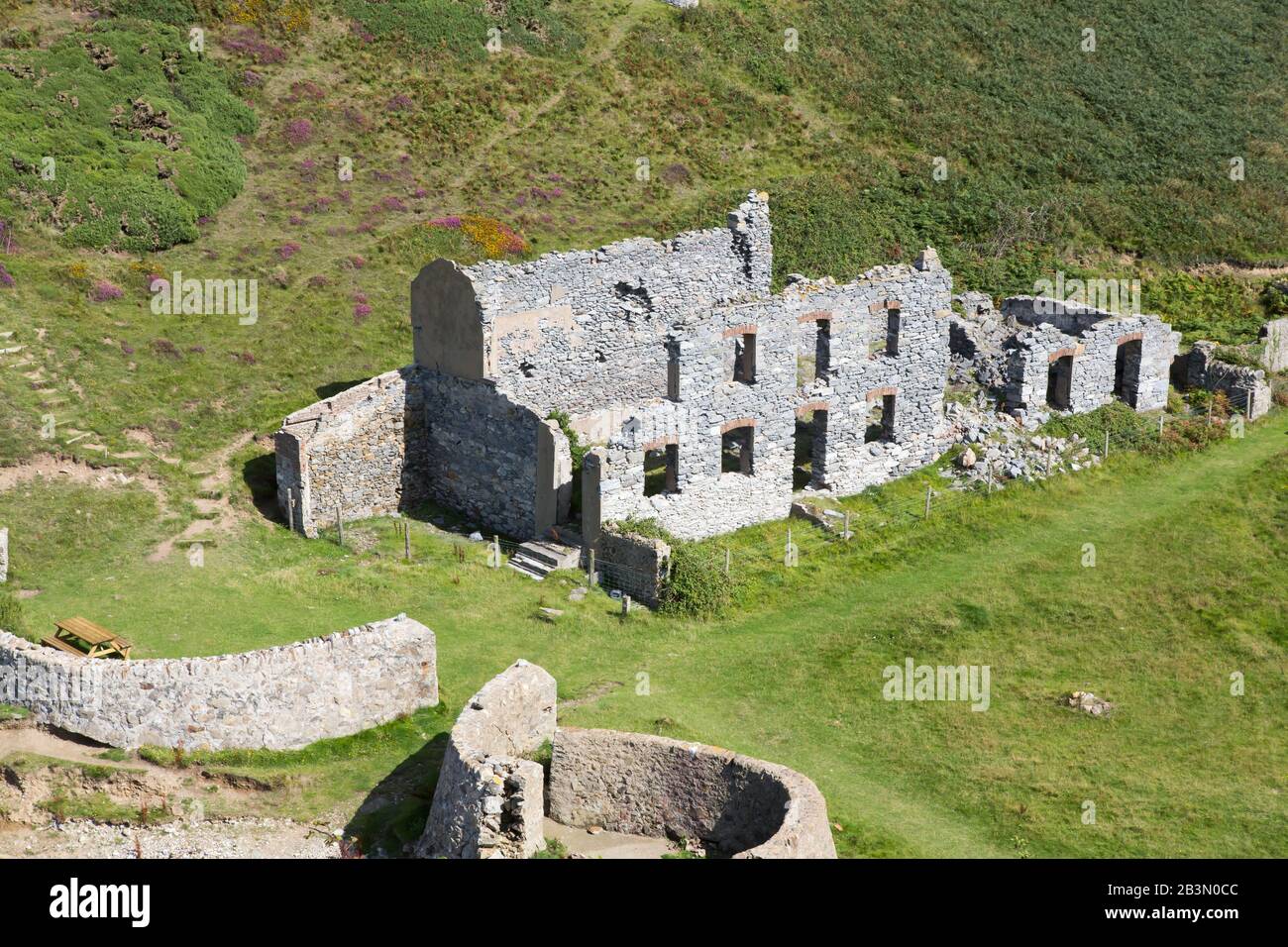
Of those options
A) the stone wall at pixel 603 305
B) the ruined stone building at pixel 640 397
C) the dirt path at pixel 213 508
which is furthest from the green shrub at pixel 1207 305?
the dirt path at pixel 213 508

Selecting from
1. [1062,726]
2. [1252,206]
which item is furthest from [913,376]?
[1252,206]

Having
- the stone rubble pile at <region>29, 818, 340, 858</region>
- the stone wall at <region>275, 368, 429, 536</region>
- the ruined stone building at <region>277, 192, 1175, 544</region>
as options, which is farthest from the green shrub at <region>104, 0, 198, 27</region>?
the stone rubble pile at <region>29, 818, 340, 858</region>

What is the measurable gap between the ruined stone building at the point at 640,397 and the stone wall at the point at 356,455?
5 centimetres

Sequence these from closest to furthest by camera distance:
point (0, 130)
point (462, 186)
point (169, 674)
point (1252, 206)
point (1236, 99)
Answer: point (169, 674)
point (0, 130)
point (462, 186)
point (1252, 206)
point (1236, 99)

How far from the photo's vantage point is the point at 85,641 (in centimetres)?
3017

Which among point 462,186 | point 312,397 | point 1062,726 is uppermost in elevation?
point 462,186

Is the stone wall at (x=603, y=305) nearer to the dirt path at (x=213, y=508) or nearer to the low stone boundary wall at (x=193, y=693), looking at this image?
the dirt path at (x=213, y=508)

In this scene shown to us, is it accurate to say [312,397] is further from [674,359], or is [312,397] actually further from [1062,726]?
[1062,726]

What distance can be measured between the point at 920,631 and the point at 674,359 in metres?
8.08

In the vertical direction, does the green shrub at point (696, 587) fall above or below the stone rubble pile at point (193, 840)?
above

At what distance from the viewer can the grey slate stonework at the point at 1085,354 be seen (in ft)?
136

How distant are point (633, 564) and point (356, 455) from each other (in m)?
7.79

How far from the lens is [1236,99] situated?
67750mm

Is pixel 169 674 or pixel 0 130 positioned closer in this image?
pixel 169 674
